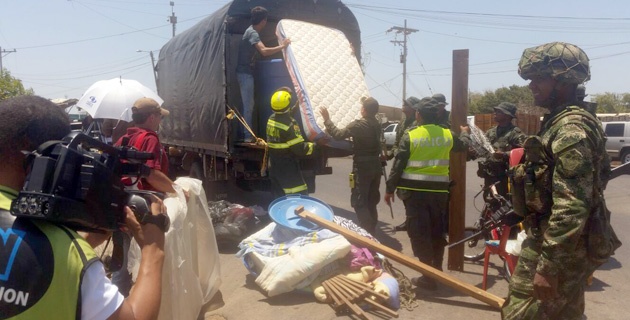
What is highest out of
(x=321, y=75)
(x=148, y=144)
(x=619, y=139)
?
(x=321, y=75)

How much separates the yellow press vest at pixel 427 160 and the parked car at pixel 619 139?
1815cm

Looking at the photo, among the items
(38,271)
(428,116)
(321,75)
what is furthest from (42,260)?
Result: (321,75)

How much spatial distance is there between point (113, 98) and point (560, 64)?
479cm

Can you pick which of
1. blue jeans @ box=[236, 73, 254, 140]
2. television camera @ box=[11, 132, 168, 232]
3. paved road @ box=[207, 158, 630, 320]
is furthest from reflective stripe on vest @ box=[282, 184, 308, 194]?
television camera @ box=[11, 132, 168, 232]

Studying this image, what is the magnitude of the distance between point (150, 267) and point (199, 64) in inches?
296

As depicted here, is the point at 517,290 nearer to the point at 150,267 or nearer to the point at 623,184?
the point at 150,267

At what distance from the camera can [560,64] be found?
2.94 metres

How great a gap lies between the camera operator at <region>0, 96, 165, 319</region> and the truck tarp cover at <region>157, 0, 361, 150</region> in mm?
6044

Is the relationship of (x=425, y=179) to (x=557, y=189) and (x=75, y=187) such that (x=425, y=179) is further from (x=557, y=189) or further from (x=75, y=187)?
(x=75, y=187)

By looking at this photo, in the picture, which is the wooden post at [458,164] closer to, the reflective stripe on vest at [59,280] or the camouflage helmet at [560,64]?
the camouflage helmet at [560,64]

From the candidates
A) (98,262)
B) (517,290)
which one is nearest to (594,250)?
(517,290)

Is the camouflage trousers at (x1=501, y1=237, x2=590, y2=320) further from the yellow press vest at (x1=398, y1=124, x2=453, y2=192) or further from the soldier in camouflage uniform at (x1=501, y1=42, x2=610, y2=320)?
the yellow press vest at (x1=398, y1=124, x2=453, y2=192)

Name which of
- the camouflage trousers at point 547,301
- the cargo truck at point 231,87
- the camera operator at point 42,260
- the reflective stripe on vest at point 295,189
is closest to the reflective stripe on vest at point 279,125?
the cargo truck at point 231,87

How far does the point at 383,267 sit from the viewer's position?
521 cm
